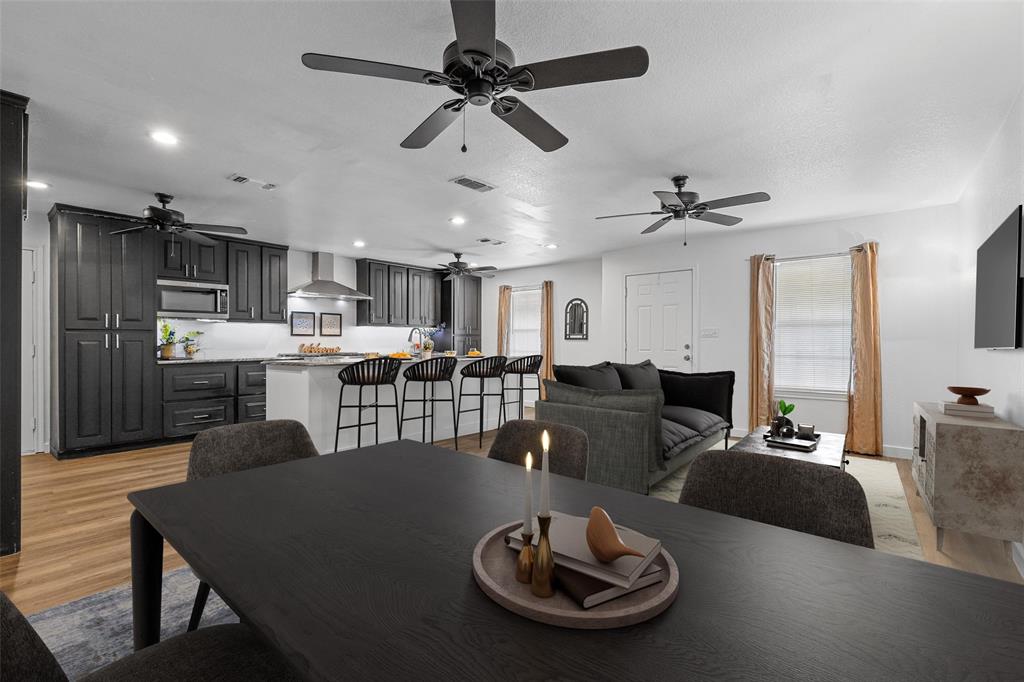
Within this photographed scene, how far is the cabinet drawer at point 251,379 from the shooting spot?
5734 mm

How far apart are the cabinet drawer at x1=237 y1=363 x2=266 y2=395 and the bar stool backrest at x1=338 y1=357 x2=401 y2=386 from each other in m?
2.58

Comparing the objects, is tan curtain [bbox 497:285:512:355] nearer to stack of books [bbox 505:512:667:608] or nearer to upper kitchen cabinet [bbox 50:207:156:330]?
upper kitchen cabinet [bbox 50:207:156:330]

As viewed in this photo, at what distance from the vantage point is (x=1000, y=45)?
2184 mm

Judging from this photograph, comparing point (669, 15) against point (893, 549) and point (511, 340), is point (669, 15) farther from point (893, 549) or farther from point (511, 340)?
point (511, 340)

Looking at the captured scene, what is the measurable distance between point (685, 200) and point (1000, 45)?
6.15 ft

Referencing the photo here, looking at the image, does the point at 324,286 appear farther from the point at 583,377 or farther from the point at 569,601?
the point at 569,601

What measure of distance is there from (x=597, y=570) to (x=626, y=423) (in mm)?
2477

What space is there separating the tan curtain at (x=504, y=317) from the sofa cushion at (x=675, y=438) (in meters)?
5.10

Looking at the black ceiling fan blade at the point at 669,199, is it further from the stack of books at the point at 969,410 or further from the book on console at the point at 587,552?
the book on console at the point at 587,552

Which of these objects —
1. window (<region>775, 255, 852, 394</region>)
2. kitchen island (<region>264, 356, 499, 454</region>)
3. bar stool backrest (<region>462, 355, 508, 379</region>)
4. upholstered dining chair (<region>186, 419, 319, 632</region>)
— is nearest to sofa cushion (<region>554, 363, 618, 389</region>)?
bar stool backrest (<region>462, 355, 508, 379</region>)

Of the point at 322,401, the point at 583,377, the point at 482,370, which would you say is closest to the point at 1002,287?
the point at 583,377

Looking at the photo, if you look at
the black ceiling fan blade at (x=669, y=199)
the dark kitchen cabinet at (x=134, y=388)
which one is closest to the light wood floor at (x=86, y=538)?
the dark kitchen cabinet at (x=134, y=388)

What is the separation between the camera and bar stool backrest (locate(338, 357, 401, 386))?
Result: 3896mm

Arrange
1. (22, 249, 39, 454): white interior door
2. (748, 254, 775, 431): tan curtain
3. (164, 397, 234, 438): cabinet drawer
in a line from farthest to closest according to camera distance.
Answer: (748, 254, 775, 431): tan curtain, (164, 397, 234, 438): cabinet drawer, (22, 249, 39, 454): white interior door
